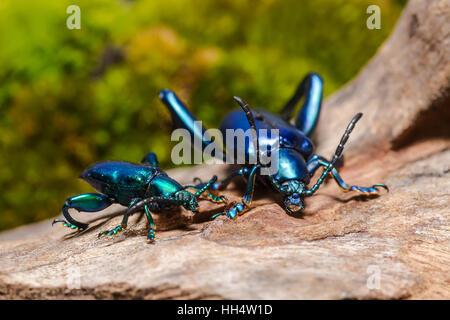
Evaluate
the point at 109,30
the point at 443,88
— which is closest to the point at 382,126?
the point at 443,88

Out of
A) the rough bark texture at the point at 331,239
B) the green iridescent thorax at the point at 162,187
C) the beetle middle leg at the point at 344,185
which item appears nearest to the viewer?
the rough bark texture at the point at 331,239

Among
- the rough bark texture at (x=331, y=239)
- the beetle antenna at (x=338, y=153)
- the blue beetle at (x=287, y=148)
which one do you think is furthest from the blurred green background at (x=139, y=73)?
the beetle antenna at (x=338, y=153)

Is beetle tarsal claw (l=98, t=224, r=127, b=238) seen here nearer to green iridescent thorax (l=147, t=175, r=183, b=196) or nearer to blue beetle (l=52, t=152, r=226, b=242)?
blue beetle (l=52, t=152, r=226, b=242)

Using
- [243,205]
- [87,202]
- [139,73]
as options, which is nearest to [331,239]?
[243,205]

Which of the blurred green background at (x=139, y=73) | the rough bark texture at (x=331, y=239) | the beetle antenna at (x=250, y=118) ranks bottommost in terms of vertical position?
the rough bark texture at (x=331, y=239)

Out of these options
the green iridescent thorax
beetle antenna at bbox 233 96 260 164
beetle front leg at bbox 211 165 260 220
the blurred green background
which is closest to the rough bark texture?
beetle front leg at bbox 211 165 260 220

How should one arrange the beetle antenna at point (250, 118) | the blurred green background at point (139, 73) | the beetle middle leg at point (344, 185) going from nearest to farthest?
the beetle antenna at point (250, 118) → the beetle middle leg at point (344, 185) → the blurred green background at point (139, 73)

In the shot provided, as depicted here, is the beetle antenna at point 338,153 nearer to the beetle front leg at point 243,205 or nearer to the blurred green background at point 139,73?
the beetle front leg at point 243,205
